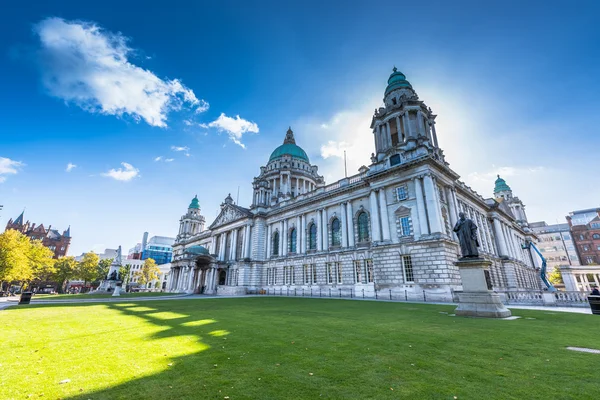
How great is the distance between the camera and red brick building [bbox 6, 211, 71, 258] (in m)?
80.9

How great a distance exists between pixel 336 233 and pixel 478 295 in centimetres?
2440

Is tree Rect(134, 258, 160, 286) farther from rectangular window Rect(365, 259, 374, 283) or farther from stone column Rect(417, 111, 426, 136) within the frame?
stone column Rect(417, 111, 426, 136)

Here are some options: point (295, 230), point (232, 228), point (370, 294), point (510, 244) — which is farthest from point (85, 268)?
point (510, 244)

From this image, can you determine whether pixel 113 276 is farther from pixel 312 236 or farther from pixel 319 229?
pixel 319 229

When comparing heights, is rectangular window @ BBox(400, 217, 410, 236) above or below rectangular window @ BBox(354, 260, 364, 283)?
above

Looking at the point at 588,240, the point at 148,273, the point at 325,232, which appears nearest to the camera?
the point at 325,232

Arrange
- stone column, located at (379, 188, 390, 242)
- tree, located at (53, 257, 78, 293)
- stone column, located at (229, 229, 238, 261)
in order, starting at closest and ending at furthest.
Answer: stone column, located at (379, 188, 390, 242) → stone column, located at (229, 229, 238, 261) → tree, located at (53, 257, 78, 293)

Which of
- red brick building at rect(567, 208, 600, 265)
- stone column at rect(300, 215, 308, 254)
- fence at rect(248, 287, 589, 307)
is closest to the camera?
fence at rect(248, 287, 589, 307)

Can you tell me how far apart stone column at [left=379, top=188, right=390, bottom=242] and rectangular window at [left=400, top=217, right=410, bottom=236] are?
1.50m

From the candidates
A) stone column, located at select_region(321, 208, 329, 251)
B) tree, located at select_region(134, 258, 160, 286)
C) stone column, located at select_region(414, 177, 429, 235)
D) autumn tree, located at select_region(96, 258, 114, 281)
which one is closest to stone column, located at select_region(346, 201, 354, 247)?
stone column, located at select_region(321, 208, 329, 251)

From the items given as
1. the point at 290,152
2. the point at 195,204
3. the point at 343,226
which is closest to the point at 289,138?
the point at 290,152

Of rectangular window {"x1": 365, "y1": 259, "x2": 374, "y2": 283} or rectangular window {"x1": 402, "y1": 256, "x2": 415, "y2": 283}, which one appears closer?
rectangular window {"x1": 402, "y1": 256, "x2": 415, "y2": 283}

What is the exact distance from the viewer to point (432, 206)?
26.7 meters

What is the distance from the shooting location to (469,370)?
520cm
